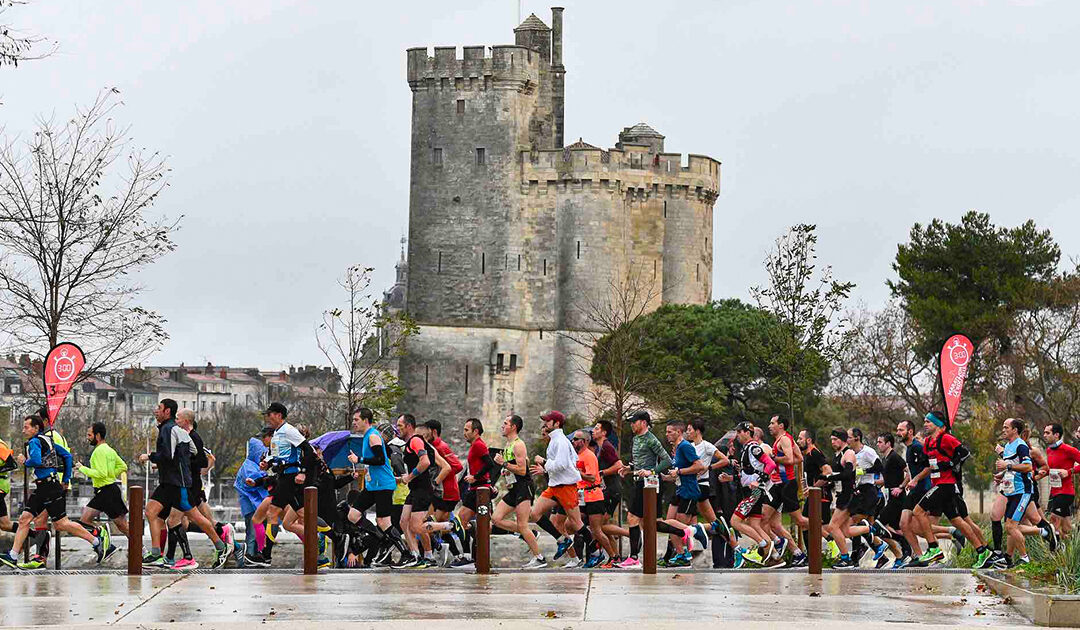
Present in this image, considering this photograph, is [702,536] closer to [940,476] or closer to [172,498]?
[940,476]

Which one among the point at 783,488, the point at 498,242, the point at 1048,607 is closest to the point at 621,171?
the point at 498,242

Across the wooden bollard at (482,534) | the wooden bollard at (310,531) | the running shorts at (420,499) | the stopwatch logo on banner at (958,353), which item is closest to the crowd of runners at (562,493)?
the running shorts at (420,499)

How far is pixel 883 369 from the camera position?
254 feet

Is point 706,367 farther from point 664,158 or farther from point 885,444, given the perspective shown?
point 885,444

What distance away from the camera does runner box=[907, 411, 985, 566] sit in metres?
24.3

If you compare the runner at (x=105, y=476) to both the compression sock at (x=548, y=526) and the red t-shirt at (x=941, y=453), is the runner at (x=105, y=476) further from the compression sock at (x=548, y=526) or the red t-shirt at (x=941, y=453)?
the red t-shirt at (x=941, y=453)

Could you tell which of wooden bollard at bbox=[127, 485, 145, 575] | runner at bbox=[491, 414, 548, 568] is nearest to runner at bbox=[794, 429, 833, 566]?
runner at bbox=[491, 414, 548, 568]

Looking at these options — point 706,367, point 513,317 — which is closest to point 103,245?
point 706,367

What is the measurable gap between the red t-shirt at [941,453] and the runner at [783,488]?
1572 mm

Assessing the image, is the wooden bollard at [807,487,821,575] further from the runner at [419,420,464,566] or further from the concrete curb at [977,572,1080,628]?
the concrete curb at [977,572,1080,628]

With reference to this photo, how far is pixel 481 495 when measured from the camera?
23.4 m

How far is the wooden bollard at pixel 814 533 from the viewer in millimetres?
23438

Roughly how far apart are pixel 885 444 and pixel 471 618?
9856 mm

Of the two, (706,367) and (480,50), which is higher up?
(480,50)
